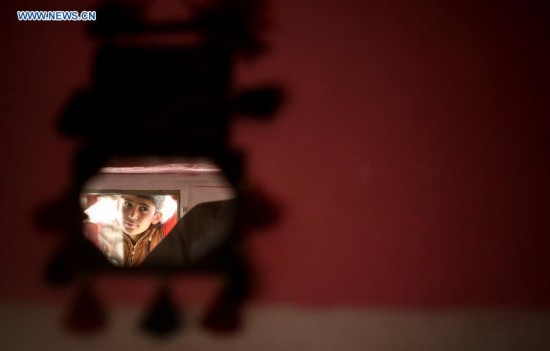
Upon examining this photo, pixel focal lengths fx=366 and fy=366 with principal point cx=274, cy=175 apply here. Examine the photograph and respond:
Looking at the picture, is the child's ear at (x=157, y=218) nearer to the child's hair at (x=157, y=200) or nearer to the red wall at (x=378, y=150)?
the child's hair at (x=157, y=200)

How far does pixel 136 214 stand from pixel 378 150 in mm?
1662

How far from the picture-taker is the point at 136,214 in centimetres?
241

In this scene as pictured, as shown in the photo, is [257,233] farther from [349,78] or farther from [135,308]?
[349,78]

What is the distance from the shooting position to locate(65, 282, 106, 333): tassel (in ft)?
4.75

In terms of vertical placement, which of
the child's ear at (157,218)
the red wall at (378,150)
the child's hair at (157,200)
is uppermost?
the red wall at (378,150)

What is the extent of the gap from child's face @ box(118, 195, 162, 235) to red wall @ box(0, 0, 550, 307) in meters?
0.88

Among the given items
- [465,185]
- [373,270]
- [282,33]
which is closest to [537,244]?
[465,185]

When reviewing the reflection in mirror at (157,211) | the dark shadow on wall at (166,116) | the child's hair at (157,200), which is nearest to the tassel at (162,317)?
the dark shadow on wall at (166,116)

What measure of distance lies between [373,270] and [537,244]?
2.17 ft

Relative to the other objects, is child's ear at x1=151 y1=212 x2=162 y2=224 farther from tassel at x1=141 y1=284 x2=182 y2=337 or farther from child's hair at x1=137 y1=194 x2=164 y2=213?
tassel at x1=141 y1=284 x2=182 y2=337

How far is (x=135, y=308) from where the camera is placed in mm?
1443

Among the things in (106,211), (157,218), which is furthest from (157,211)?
(106,211)

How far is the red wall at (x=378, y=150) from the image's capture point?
1.45 metres

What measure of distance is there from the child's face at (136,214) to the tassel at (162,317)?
985 mm
